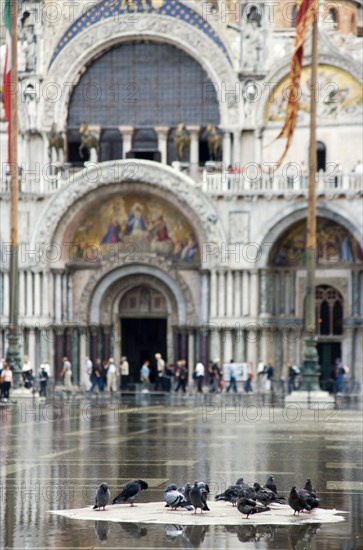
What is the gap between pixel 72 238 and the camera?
7344cm

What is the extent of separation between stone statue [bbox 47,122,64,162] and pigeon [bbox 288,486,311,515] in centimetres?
5315

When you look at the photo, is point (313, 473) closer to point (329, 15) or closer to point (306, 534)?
point (306, 534)

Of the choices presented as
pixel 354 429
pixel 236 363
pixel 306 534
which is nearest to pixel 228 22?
pixel 236 363

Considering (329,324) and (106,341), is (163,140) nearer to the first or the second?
(106,341)

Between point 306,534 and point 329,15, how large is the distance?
54.5 metres

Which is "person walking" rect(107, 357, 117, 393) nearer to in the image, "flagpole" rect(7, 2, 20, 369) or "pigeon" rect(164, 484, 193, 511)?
"flagpole" rect(7, 2, 20, 369)

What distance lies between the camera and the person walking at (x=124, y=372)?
71875mm

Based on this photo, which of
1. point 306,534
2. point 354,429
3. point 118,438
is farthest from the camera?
point 354,429

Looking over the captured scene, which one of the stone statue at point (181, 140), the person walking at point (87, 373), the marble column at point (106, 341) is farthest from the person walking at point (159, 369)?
the stone statue at point (181, 140)

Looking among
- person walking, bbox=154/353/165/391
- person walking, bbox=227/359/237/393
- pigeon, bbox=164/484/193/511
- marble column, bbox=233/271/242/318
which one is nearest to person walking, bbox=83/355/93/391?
person walking, bbox=154/353/165/391

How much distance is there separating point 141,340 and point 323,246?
10.3 m

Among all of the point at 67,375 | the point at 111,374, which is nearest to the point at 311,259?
the point at 111,374

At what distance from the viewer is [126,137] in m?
74.4

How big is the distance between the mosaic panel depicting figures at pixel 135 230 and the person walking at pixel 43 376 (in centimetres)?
623
